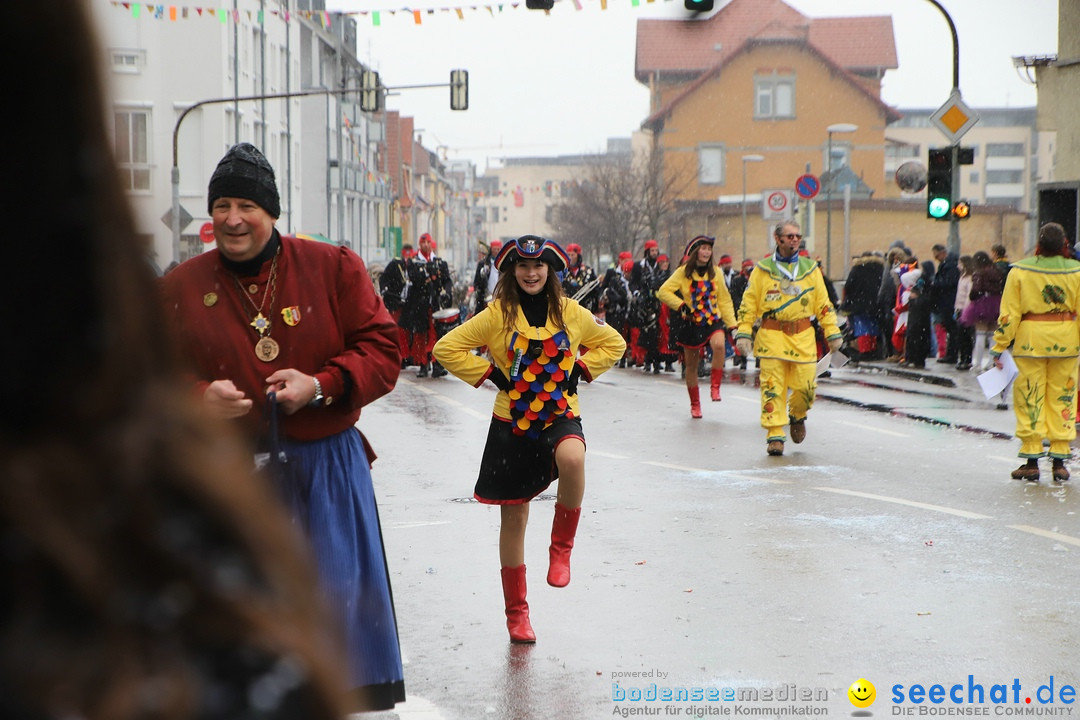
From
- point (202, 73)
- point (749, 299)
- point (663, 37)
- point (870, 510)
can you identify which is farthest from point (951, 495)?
point (663, 37)

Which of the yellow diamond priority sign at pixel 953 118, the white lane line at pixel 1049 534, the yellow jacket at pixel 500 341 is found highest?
the yellow diamond priority sign at pixel 953 118

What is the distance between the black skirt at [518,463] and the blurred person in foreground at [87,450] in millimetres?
5014

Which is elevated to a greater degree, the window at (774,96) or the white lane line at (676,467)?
the window at (774,96)

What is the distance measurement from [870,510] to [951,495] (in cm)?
95

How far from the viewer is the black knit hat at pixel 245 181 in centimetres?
417

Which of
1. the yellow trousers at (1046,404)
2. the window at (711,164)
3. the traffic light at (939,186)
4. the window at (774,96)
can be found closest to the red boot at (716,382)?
the traffic light at (939,186)

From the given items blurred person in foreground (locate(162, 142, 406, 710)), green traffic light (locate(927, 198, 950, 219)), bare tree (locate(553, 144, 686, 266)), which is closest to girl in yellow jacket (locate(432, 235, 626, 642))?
blurred person in foreground (locate(162, 142, 406, 710))

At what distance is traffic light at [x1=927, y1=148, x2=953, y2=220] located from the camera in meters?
19.2

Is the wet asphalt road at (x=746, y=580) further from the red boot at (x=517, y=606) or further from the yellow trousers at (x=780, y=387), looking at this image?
the yellow trousers at (x=780, y=387)

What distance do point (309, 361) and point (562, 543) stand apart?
233 cm

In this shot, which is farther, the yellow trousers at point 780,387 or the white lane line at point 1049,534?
the yellow trousers at point 780,387

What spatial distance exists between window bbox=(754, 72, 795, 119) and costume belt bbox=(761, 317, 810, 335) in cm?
5511

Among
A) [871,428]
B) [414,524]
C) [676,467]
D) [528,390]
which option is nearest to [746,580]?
[528,390]

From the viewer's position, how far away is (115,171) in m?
1.07
